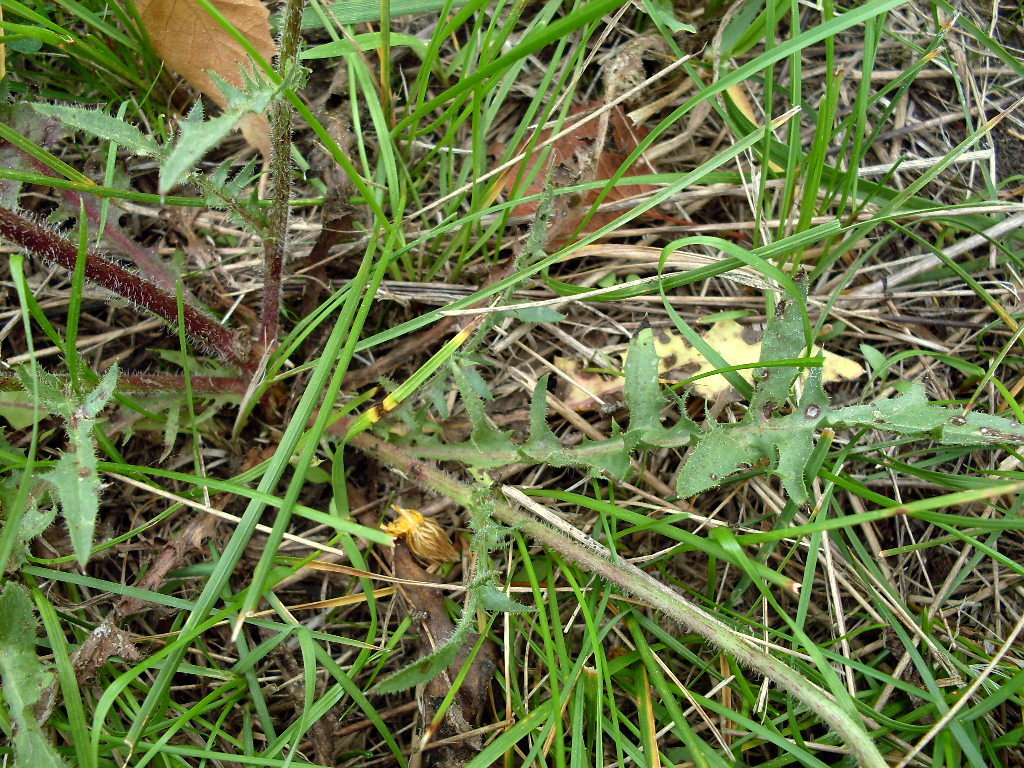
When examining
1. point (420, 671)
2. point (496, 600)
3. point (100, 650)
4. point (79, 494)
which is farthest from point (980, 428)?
point (100, 650)

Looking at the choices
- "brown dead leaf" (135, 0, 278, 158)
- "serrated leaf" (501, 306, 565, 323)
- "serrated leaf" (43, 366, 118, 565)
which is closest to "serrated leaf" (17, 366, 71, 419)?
"serrated leaf" (43, 366, 118, 565)

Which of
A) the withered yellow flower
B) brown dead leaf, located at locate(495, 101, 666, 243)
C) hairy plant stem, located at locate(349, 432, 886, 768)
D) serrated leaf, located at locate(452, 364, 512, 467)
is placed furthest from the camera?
brown dead leaf, located at locate(495, 101, 666, 243)

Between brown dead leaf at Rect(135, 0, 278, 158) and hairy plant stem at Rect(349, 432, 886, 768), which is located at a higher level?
brown dead leaf at Rect(135, 0, 278, 158)

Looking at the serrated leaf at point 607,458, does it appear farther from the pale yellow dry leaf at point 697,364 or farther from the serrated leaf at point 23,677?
the serrated leaf at point 23,677

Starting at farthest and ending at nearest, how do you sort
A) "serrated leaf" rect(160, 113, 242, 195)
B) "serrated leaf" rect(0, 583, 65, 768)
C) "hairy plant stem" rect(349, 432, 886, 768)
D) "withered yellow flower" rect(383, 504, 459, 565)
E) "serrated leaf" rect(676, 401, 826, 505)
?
1. "withered yellow flower" rect(383, 504, 459, 565)
2. "serrated leaf" rect(676, 401, 826, 505)
3. "serrated leaf" rect(0, 583, 65, 768)
4. "hairy plant stem" rect(349, 432, 886, 768)
5. "serrated leaf" rect(160, 113, 242, 195)

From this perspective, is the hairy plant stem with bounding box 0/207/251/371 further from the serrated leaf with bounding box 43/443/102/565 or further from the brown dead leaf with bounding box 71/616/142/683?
the brown dead leaf with bounding box 71/616/142/683

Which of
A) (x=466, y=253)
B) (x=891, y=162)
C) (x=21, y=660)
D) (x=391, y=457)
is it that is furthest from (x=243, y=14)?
(x=891, y=162)

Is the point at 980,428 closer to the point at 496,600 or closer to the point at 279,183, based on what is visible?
the point at 496,600
